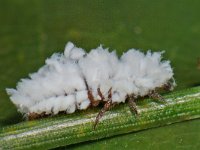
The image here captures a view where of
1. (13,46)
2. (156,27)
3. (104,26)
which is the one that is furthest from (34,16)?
(156,27)

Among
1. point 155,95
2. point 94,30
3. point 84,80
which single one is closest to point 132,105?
point 155,95

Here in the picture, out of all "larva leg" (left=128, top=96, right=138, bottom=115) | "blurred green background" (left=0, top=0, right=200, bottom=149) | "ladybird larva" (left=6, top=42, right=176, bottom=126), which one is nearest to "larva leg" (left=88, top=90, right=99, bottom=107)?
"ladybird larva" (left=6, top=42, right=176, bottom=126)

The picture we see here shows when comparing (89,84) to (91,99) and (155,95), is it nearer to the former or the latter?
(91,99)

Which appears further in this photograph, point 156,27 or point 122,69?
point 156,27

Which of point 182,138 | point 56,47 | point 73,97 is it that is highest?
point 56,47

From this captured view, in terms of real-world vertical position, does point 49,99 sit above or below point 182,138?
above

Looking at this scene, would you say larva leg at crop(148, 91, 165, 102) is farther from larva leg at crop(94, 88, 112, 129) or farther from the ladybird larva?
larva leg at crop(94, 88, 112, 129)

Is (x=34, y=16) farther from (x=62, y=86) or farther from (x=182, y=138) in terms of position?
(x=182, y=138)
